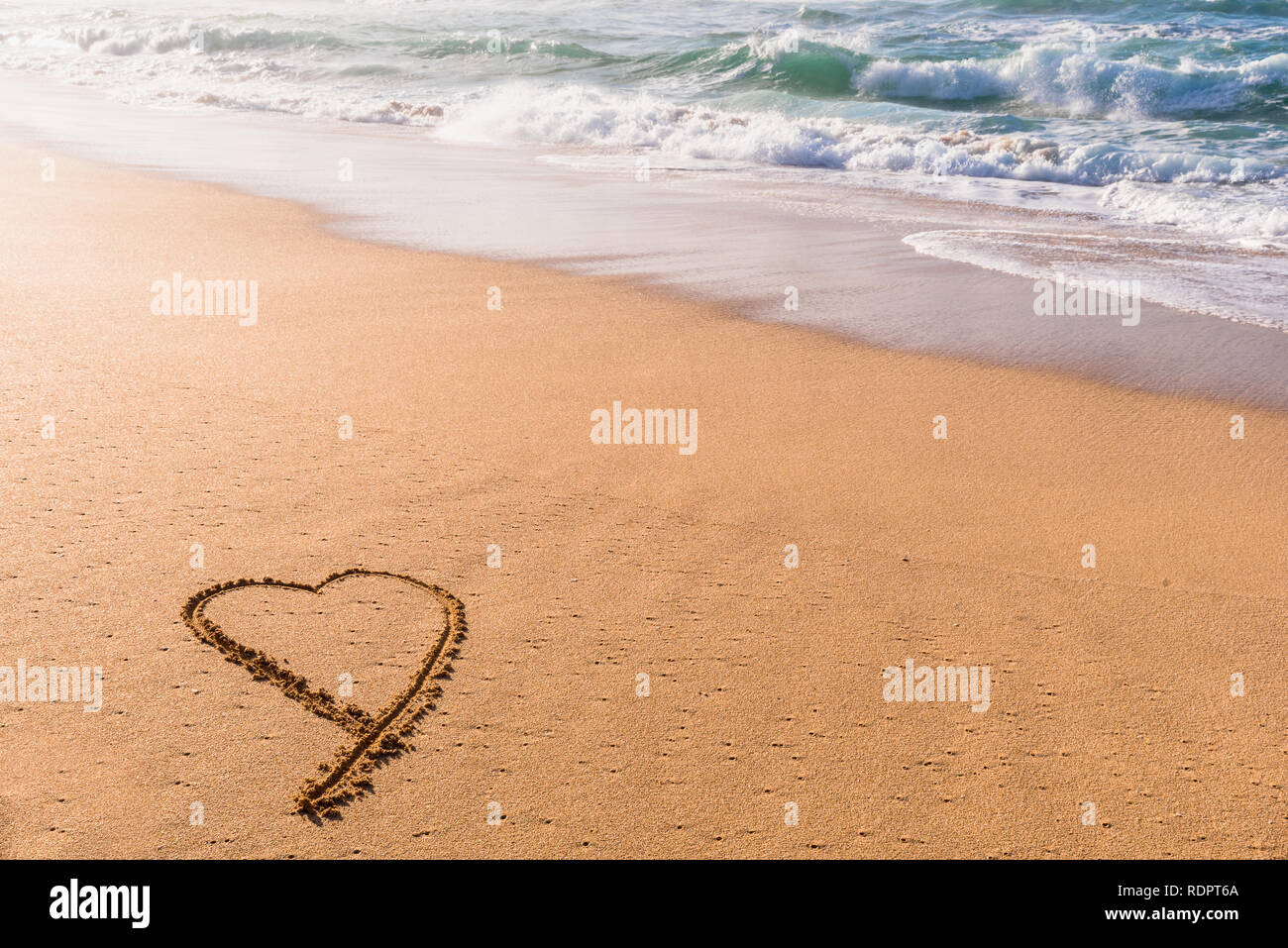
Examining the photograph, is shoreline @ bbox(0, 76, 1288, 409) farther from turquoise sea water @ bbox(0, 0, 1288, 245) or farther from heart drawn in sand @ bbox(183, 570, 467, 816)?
heart drawn in sand @ bbox(183, 570, 467, 816)

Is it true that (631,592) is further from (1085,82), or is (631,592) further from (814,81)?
(814,81)

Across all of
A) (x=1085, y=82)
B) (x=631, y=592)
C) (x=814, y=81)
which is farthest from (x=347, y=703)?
(x=814, y=81)

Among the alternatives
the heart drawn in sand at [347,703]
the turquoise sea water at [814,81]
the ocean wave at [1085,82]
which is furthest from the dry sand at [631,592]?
the ocean wave at [1085,82]

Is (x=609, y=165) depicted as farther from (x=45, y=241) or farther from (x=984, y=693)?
(x=984, y=693)

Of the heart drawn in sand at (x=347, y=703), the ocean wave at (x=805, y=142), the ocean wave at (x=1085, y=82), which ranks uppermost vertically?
the ocean wave at (x=1085, y=82)

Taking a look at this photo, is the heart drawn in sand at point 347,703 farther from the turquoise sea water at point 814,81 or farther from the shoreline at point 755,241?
the turquoise sea water at point 814,81

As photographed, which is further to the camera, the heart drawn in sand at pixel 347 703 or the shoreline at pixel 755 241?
the shoreline at pixel 755 241

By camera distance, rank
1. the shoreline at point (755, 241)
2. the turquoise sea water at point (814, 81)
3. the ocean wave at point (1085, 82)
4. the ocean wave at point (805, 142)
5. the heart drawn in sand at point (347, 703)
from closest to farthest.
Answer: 1. the heart drawn in sand at point (347, 703)
2. the shoreline at point (755, 241)
3. the ocean wave at point (805, 142)
4. the turquoise sea water at point (814, 81)
5. the ocean wave at point (1085, 82)
